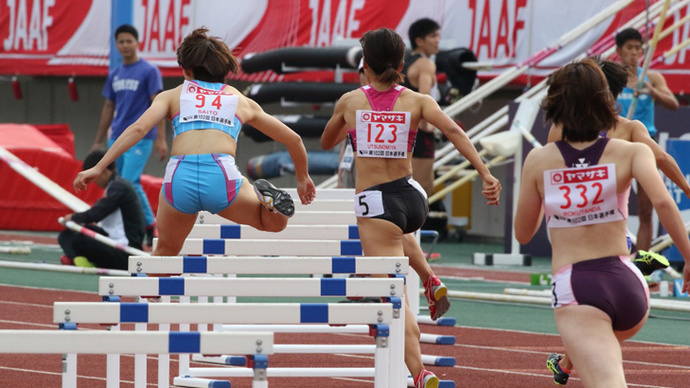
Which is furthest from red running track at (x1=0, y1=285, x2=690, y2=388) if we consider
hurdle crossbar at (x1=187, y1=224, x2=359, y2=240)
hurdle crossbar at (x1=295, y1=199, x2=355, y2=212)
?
hurdle crossbar at (x1=295, y1=199, x2=355, y2=212)

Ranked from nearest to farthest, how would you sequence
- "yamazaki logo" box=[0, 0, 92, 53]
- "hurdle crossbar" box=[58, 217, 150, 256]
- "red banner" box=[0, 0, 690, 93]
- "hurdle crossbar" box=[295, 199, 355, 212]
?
"hurdle crossbar" box=[295, 199, 355, 212]
"hurdle crossbar" box=[58, 217, 150, 256]
"red banner" box=[0, 0, 690, 93]
"yamazaki logo" box=[0, 0, 92, 53]

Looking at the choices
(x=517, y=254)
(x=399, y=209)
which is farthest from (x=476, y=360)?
(x=517, y=254)

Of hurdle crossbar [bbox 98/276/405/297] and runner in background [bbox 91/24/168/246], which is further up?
runner in background [bbox 91/24/168/246]

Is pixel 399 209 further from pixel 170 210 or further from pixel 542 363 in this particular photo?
pixel 542 363

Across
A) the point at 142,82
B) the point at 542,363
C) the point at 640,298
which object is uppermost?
the point at 142,82

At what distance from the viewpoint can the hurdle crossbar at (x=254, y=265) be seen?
588cm

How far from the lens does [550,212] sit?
15.6 ft

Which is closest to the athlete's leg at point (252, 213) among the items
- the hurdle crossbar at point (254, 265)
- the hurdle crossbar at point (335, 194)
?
the hurdle crossbar at point (254, 265)

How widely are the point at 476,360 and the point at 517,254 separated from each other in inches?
272

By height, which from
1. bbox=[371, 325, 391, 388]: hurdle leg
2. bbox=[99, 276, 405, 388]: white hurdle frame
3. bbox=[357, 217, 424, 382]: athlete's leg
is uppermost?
bbox=[357, 217, 424, 382]: athlete's leg

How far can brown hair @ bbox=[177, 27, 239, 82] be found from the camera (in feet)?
23.3

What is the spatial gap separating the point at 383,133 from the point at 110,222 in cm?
658

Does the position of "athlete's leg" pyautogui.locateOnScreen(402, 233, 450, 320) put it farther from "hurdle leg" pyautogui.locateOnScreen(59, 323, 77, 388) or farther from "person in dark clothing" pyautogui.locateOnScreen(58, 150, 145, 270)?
"person in dark clothing" pyautogui.locateOnScreen(58, 150, 145, 270)

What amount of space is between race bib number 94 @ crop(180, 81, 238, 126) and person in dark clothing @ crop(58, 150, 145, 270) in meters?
5.29
